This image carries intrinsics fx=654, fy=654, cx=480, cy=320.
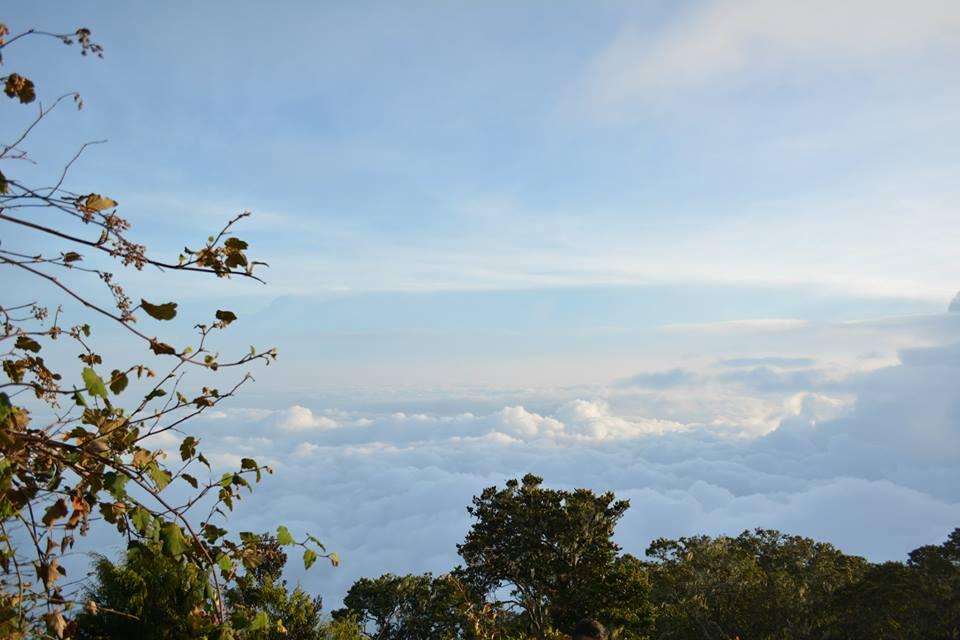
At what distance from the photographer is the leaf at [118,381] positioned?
8.46ft

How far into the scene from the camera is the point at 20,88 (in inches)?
91.6

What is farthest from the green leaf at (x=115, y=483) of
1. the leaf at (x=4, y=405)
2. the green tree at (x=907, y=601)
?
the green tree at (x=907, y=601)

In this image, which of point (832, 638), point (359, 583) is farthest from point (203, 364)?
point (359, 583)

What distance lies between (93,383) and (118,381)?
0.20 metres

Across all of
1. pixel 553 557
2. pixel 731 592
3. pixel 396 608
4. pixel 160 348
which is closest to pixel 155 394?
pixel 160 348

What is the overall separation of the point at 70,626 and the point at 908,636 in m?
31.3

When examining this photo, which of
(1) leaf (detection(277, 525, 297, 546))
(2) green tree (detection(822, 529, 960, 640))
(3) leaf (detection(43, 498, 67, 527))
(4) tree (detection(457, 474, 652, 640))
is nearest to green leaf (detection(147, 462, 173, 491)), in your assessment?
(3) leaf (detection(43, 498, 67, 527))

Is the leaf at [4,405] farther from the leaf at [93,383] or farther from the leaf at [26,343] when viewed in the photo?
the leaf at [26,343]

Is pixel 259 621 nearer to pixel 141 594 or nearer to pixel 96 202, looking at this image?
pixel 96 202

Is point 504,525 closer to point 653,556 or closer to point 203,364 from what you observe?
point 653,556

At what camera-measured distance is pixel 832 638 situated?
29.3 m

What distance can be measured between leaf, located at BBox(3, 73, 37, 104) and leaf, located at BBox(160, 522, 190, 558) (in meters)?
1.64

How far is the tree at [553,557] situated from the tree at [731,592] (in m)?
5.44

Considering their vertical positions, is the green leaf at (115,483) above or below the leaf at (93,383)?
below
